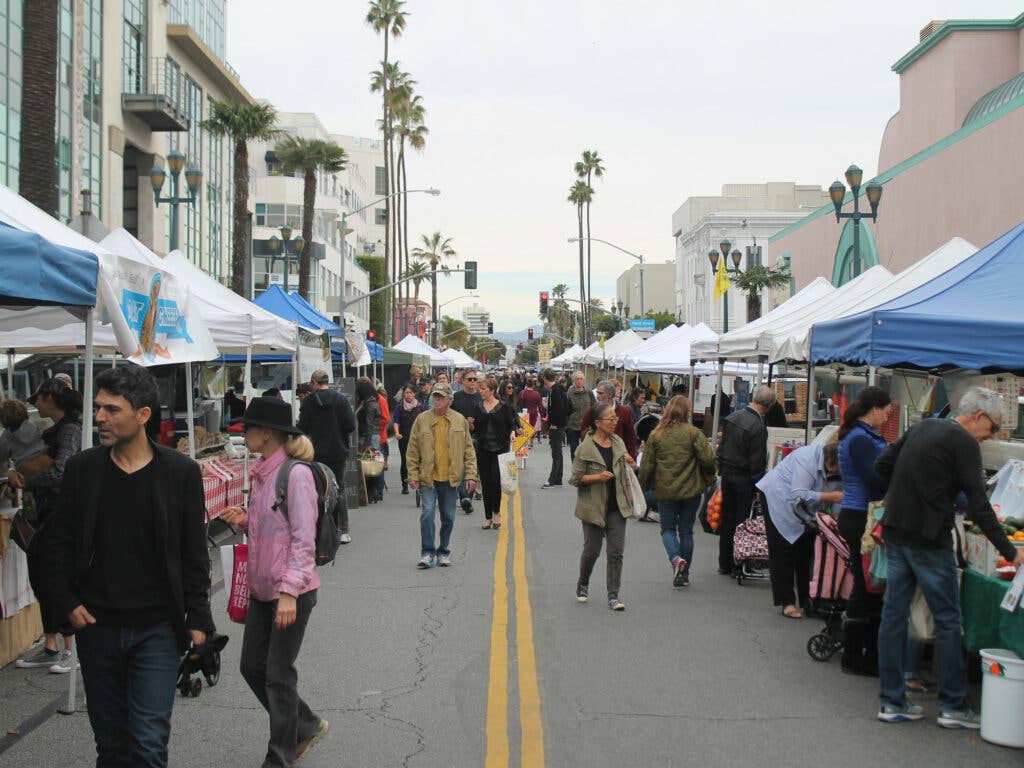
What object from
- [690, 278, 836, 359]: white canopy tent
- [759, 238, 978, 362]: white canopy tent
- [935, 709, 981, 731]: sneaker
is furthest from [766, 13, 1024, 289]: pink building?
[935, 709, 981, 731]: sneaker

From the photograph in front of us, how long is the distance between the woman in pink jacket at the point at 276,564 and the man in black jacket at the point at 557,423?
48.4 ft

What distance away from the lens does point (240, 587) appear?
17.4 ft

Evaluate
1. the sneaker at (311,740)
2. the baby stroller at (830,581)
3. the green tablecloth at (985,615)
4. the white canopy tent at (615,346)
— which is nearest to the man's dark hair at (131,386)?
the sneaker at (311,740)

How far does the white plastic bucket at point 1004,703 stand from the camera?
18.9ft

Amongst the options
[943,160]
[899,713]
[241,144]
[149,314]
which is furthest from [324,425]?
[241,144]

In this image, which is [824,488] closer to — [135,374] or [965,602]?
[965,602]

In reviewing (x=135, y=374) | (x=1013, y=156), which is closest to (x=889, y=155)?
(x=1013, y=156)

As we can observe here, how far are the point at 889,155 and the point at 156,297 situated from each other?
141 ft

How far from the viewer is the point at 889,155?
45.7m

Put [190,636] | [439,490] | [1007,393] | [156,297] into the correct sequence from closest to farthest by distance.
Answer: [190,636], [156,297], [1007,393], [439,490]

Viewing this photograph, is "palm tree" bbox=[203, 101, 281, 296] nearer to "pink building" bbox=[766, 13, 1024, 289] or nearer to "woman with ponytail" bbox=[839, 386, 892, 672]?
"pink building" bbox=[766, 13, 1024, 289]

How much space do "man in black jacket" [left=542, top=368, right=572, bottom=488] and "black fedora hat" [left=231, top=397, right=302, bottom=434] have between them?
14768mm

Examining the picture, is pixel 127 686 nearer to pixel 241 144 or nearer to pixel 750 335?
pixel 750 335

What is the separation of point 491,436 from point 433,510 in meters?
2.66
